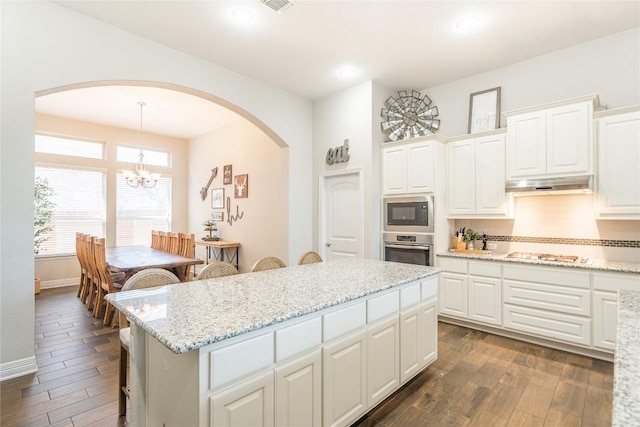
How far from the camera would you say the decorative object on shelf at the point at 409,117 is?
448cm

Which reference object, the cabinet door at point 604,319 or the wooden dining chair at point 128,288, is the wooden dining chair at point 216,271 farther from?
the cabinet door at point 604,319

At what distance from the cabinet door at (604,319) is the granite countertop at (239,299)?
66.1 inches

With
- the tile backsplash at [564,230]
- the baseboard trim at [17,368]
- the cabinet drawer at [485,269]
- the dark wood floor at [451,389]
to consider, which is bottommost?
the dark wood floor at [451,389]

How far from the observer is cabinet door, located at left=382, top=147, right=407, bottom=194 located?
426 centimetres

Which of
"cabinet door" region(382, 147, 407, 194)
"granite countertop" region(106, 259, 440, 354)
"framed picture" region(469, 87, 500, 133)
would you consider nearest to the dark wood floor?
"granite countertop" region(106, 259, 440, 354)

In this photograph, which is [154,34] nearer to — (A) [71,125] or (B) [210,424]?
(B) [210,424]

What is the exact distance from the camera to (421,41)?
3359 mm

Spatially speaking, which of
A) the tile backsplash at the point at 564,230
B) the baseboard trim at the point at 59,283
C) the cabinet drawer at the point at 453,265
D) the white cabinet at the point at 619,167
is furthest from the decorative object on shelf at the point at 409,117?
the baseboard trim at the point at 59,283

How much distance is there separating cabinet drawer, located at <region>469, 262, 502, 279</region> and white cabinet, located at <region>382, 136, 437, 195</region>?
1035 mm

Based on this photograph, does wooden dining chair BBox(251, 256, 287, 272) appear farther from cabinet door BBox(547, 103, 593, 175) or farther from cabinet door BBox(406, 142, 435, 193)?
cabinet door BBox(547, 103, 593, 175)

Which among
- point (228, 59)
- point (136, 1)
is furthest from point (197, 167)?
point (136, 1)

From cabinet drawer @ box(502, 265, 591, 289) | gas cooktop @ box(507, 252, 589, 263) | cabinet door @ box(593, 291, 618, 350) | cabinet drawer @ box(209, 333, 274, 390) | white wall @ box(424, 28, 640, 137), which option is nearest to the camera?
cabinet drawer @ box(209, 333, 274, 390)

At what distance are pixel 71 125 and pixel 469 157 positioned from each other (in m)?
7.21

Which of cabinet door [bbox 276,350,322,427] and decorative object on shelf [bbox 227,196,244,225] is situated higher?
decorative object on shelf [bbox 227,196,244,225]
